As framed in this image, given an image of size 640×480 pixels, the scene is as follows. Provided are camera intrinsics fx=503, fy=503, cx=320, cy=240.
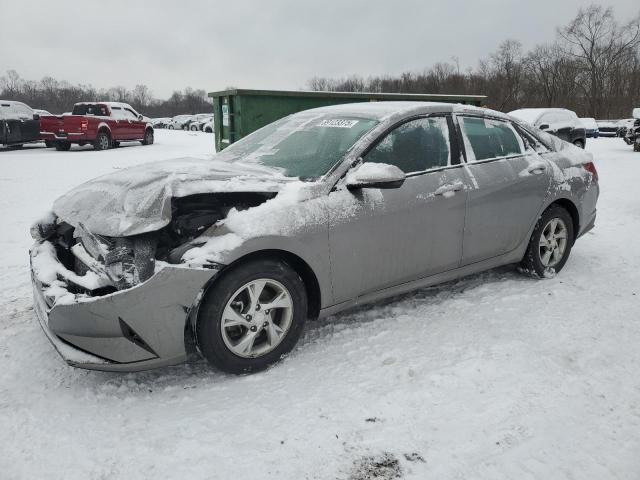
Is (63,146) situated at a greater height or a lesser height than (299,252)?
greater

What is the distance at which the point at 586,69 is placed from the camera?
47.5 m

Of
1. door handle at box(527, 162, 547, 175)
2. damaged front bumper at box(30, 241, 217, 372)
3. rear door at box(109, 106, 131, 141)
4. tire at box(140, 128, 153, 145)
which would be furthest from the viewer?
tire at box(140, 128, 153, 145)

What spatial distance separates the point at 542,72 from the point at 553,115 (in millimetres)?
38500

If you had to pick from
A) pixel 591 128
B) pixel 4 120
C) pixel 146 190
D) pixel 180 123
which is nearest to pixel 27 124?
pixel 4 120

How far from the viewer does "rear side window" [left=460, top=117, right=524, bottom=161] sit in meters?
3.89

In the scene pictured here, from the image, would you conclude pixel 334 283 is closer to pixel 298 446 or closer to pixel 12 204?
pixel 298 446

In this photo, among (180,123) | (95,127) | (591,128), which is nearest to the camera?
(95,127)

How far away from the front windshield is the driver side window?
173 mm

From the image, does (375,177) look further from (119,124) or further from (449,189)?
(119,124)

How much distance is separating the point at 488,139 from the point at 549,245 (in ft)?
3.82

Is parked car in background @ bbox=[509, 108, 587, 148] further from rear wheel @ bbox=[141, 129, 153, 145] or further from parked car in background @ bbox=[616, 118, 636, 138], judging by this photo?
rear wheel @ bbox=[141, 129, 153, 145]

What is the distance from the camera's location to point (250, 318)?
2842 mm

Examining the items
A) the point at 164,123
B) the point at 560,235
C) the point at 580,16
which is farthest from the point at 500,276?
the point at 580,16

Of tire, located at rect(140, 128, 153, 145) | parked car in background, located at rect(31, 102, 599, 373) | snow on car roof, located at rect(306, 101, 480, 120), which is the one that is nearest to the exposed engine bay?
parked car in background, located at rect(31, 102, 599, 373)
